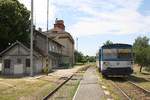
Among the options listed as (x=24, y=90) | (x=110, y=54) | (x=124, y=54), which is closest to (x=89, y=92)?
(x=24, y=90)

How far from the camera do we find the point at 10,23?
167 ft

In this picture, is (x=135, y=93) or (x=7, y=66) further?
(x=7, y=66)

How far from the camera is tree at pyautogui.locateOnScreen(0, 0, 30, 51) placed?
50312mm

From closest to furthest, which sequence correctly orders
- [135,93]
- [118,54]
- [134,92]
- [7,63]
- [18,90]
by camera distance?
1. [135,93]
2. [134,92]
3. [18,90]
4. [118,54]
5. [7,63]

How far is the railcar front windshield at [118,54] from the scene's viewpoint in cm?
3414

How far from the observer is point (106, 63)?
3422cm

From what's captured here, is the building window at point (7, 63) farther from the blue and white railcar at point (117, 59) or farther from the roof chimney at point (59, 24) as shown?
the roof chimney at point (59, 24)

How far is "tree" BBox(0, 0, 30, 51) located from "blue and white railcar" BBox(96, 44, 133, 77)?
1963 centimetres

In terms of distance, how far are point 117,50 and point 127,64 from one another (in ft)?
5.31

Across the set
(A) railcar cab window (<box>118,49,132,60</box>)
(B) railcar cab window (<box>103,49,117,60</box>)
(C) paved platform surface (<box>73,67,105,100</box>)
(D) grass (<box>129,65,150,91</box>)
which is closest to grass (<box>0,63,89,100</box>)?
(C) paved platform surface (<box>73,67,105,100</box>)

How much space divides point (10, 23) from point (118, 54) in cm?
2117

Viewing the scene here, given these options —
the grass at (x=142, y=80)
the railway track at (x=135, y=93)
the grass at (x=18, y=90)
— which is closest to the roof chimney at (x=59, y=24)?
the grass at (x=142, y=80)

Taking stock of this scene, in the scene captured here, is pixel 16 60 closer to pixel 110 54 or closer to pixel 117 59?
pixel 110 54

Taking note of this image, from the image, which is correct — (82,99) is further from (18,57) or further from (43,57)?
(43,57)
